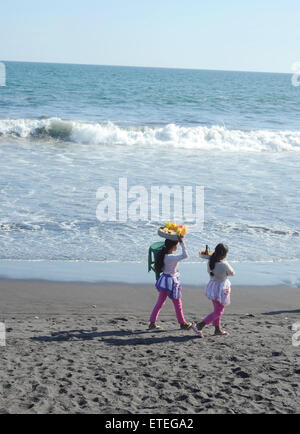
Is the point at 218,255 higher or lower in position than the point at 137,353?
higher

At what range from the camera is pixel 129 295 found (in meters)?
7.77

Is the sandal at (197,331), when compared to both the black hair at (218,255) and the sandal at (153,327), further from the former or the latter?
the black hair at (218,255)

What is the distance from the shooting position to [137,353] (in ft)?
18.9

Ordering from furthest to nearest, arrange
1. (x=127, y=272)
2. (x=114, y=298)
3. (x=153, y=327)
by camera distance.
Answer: (x=127, y=272) → (x=114, y=298) → (x=153, y=327)

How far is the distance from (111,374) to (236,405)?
1.18 meters

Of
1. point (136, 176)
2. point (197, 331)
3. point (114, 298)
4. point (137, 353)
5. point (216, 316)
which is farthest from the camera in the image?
point (136, 176)

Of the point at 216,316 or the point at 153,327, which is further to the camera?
the point at 153,327

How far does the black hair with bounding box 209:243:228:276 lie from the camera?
6.54 m

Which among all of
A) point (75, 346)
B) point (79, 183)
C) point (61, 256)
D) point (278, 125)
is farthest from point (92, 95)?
point (75, 346)

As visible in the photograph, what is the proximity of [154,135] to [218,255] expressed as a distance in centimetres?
2097

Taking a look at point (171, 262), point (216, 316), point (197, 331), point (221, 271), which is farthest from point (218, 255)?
point (197, 331)

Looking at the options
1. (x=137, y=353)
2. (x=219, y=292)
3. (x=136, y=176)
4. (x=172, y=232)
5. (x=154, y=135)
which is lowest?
(x=137, y=353)

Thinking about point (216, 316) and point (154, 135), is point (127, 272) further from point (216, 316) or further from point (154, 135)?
point (154, 135)

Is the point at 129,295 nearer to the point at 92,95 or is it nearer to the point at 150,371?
the point at 150,371
